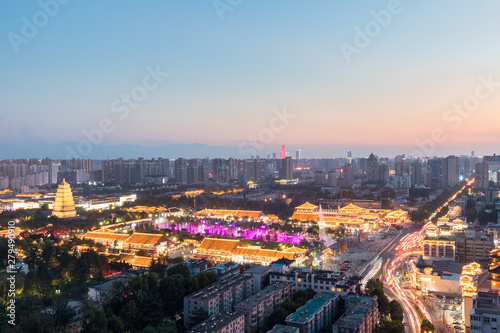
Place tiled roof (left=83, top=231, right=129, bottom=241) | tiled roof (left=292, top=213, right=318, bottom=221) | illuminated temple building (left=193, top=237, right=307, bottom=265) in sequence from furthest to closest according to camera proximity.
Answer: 1. tiled roof (left=292, top=213, right=318, bottom=221)
2. tiled roof (left=83, top=231, right=129, bottom=241)
3. illuminated temple building (left=193, top=237, right=307, bottom=265)

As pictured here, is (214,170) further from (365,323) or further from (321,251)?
(365,323)

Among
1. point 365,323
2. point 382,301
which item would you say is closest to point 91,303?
point 365,323

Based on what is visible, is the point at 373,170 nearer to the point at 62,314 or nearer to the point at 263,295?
the point at 263,295

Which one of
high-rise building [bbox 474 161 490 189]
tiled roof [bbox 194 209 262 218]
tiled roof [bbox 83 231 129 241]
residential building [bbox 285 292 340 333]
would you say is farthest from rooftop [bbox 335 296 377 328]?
high-rise building [bbox 474 161 490 189]

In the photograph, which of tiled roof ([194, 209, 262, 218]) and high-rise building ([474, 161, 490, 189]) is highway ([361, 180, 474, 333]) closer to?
tiled roof ([194, 209, 262, 218])

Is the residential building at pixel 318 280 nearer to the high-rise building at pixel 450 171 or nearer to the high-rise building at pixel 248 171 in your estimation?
the high-rise building at pixel 450 171

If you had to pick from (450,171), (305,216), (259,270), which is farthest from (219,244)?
(450,171)
